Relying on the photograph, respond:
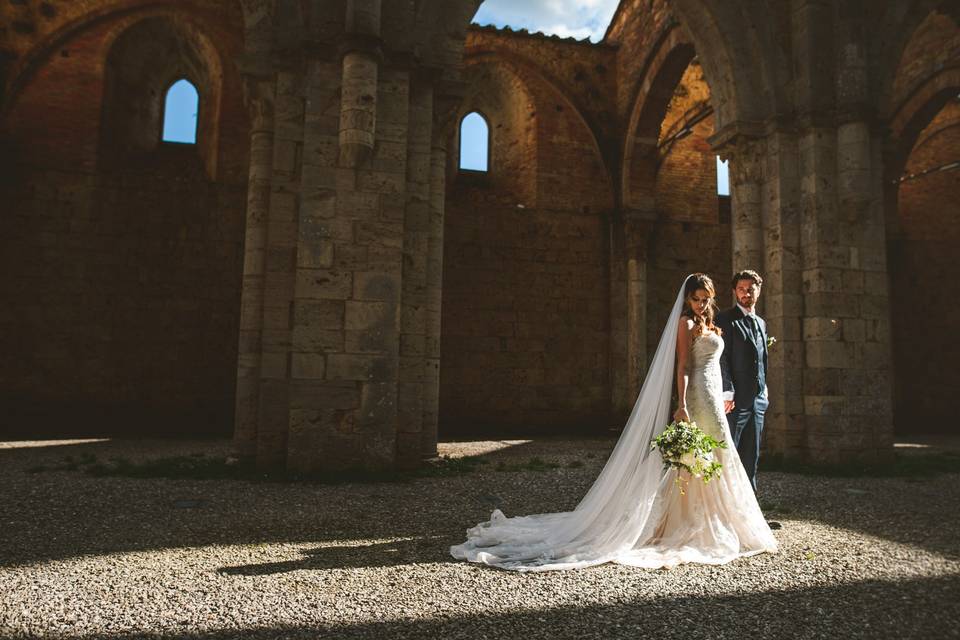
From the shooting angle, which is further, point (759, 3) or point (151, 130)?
point (151, 130)

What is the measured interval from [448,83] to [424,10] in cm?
85

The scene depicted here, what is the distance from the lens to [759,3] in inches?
353

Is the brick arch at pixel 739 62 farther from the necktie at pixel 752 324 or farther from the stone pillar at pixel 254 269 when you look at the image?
the stone pillar at pixel 254 269

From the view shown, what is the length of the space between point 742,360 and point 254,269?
200 inches

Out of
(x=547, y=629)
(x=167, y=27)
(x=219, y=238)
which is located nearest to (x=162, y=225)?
(x=219, y=238)

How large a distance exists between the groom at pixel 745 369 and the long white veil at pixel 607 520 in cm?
61

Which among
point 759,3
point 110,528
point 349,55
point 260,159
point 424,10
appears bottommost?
point 110,528

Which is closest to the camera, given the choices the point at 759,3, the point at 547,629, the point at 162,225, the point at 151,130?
the point at 547,629

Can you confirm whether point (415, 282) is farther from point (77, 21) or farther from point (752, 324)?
point (77, 21)

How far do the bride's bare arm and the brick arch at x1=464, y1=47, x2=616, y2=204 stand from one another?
36.3ft

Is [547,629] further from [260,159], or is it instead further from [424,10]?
[424,10]

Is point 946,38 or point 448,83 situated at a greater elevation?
point 946,38

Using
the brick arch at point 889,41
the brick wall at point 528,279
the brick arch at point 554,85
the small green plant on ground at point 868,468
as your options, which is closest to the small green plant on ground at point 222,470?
the small green plant on ground at point 868,468

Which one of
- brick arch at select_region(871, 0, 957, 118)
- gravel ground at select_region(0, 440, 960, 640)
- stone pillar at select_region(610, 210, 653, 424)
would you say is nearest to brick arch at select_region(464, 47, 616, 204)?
stone pillar at select_region(610, 210, 653, 424)
